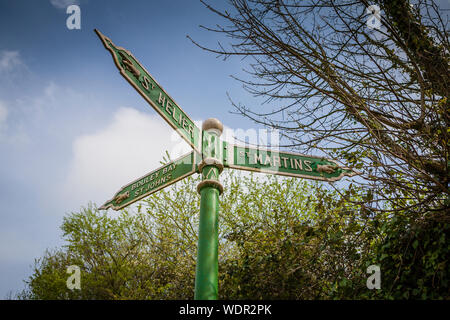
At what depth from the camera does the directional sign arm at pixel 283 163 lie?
8.93ft

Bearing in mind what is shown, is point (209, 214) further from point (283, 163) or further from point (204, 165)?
point (283, 163)

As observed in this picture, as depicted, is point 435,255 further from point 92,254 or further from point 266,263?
point 92,254

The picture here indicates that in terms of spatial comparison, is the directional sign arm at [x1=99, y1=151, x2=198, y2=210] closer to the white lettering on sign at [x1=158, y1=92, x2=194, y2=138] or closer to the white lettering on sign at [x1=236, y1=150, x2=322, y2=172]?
the white lettering on sign at [x1=158, y1=92, x2=194, y2=138]

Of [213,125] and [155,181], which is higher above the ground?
[213,125]

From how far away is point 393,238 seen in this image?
117 inches

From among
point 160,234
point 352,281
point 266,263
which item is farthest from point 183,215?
point 352,281

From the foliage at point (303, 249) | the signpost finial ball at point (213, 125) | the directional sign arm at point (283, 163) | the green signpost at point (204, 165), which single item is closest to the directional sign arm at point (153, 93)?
the green signpost at point (204, 165)

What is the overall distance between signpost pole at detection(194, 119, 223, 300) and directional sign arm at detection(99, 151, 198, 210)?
Answer: 13 centimetres

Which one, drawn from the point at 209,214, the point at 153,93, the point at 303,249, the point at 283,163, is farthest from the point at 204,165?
the point at 303,249

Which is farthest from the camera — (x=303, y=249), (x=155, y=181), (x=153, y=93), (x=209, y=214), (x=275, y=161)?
(x=303, y=249)

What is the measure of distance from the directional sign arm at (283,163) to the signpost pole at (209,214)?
0.44ft

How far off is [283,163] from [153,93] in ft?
4.01

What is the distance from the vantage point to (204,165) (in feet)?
8.25
